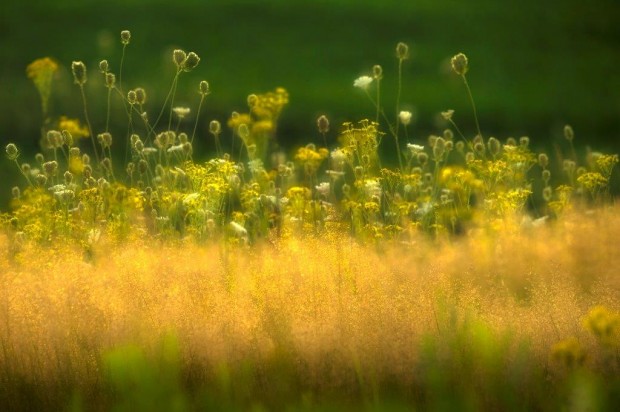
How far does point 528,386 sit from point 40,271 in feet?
7.27

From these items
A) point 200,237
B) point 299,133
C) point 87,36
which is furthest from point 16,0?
point 200,237

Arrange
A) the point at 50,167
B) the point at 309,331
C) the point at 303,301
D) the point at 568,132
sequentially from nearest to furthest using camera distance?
the point at 309,331
the point at 303,301
the point at 50,167
the point at 568,132

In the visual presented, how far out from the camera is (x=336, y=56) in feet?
46.8

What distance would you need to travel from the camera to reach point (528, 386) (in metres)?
3.25

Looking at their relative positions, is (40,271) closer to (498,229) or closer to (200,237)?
(200,237)

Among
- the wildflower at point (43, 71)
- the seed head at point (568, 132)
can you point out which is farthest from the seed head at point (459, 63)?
the wildflower at point (43, 71)

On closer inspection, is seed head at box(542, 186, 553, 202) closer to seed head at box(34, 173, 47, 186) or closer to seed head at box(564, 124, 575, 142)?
seed head at box(564, 124, 575, 142)

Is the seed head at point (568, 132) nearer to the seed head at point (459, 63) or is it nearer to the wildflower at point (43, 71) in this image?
the seed head at point (459, 63)

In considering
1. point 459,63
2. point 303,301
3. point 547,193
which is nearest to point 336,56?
point 547,193

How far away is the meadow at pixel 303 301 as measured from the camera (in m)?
3.32

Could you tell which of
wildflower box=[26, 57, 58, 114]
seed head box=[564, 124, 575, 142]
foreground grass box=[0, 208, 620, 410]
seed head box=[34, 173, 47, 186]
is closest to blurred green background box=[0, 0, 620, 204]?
wildflower box=[26, 57, 58, 114]

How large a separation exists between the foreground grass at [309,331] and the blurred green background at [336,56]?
7.21 metres

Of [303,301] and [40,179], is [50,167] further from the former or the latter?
[303,301]

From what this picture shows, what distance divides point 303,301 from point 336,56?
10.7 metres
